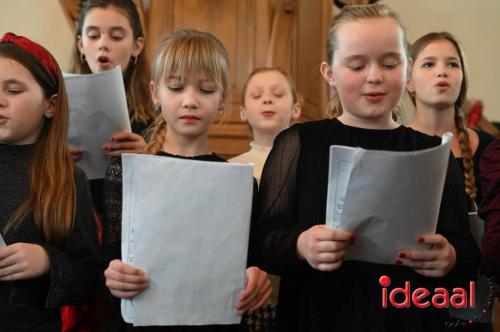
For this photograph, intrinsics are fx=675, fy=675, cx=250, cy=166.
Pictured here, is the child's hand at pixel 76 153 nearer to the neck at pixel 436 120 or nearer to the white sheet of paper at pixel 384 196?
the white sheet of paper at pixel 384 196

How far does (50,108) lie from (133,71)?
1.99 ft

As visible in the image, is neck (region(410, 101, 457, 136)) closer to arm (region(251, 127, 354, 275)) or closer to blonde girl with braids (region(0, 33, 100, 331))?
arm (region(251, 127, 354, 275))

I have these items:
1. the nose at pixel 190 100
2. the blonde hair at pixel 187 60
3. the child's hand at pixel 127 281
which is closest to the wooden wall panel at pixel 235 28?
the blonde hair at pixel 187 60

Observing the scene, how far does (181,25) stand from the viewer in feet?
10.4

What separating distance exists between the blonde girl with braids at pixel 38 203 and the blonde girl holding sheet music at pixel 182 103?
0.07 m

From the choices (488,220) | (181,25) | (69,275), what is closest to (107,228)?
(69,275)

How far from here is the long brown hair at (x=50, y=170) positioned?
1.51 metres

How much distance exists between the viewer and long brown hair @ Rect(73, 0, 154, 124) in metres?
2.14

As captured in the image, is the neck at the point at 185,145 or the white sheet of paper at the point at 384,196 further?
the neck at the point at 185,145

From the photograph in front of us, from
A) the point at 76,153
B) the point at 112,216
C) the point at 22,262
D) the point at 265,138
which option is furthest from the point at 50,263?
the point at 265,138

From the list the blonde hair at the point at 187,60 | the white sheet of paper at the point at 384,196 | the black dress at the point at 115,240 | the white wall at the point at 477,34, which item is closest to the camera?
the white sheet of paper at the point at 384,196

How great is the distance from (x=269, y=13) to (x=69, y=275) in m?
2.02

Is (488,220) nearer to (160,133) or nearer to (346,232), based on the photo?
(346,232)

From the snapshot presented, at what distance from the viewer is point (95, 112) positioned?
5.95ft
